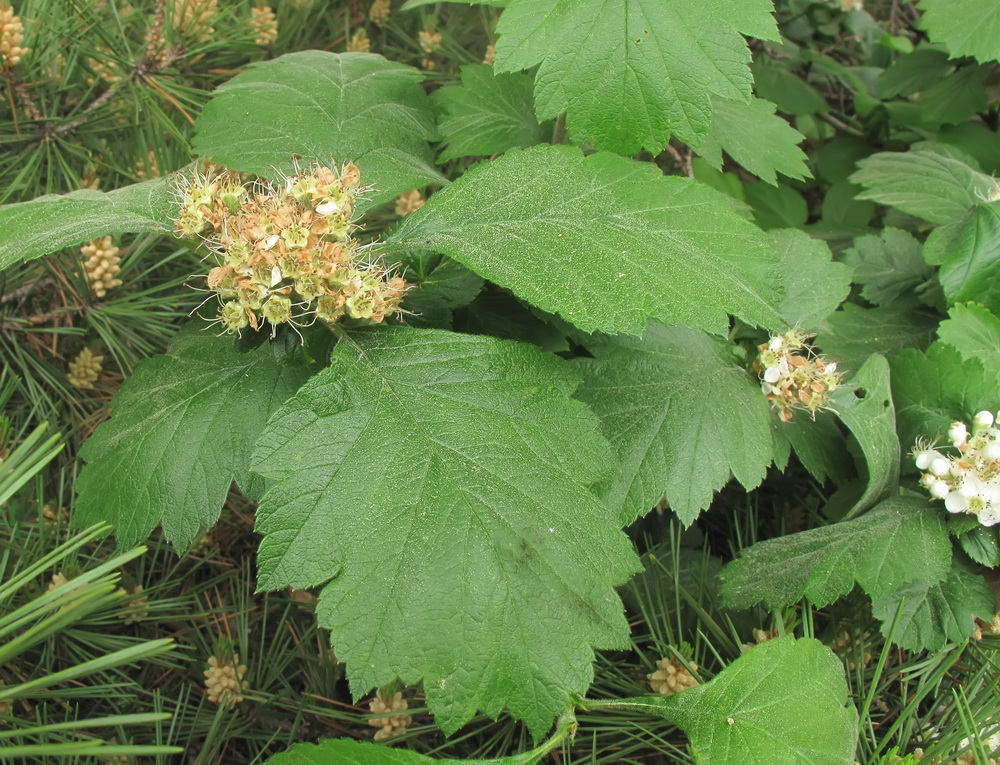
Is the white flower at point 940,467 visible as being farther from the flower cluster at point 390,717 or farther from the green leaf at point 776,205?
the green leaf at point 776,205

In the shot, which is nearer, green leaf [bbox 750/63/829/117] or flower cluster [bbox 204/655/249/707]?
flower cluster [bbox 204/655/249/707]

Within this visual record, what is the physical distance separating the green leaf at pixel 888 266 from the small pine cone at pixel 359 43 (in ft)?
3.73

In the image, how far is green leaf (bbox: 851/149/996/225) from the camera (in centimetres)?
157

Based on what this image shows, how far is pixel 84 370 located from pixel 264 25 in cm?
84

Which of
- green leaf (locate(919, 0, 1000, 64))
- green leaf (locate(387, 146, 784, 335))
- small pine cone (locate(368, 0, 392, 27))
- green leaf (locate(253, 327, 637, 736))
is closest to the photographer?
green leaf (locate(253, 327, 637, 736))

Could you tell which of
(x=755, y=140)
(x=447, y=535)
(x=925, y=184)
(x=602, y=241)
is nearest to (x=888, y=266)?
(x=925, y=184)

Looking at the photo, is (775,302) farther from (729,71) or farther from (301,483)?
(301,483)

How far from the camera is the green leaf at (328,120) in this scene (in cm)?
116

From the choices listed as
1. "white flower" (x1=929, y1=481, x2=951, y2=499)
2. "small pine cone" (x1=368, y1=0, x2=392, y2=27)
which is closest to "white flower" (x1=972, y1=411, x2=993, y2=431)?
"white flower" (x1=929, y1=481, x2=951, y2=499)

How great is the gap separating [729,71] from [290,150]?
0.64 metres

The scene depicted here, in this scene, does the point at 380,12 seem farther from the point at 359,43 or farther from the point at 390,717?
the point at 390,717

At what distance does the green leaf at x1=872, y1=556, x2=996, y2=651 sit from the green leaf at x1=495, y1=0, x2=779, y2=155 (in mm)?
700

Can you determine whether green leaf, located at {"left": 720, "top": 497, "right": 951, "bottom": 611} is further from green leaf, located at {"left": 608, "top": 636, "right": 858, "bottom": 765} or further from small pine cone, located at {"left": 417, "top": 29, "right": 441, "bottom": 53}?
small pine cone, located at {"left": 417, "top": 29, "right": 441, "bottom": 53}

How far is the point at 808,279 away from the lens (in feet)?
4.50
